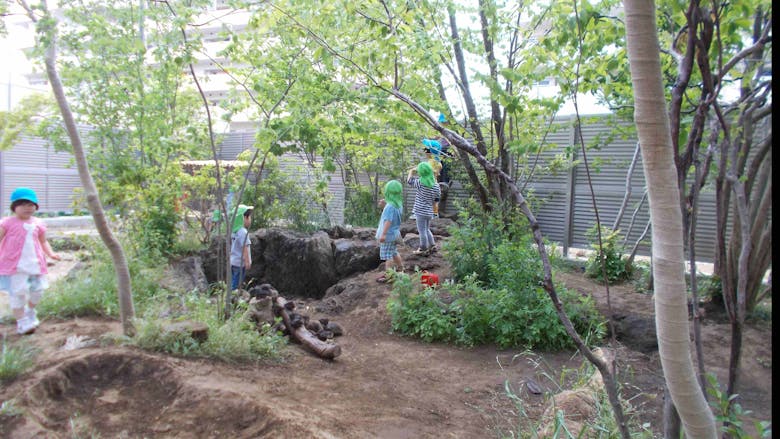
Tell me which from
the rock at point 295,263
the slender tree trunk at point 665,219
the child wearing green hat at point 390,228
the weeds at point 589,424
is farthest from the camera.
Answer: the rock at point 295,263

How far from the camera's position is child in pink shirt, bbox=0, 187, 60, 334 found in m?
4.83

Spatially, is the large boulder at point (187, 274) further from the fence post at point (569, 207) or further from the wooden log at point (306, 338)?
the fence post at point (569, 207)

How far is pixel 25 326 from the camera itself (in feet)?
15.5

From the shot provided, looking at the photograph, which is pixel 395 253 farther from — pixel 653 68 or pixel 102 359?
pixel 653 68

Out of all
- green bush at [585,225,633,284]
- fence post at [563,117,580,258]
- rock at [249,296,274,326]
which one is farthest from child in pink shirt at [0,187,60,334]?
fence post at [563,117,580,258]

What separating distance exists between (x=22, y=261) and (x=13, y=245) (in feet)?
0.62

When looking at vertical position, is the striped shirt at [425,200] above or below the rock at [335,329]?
above

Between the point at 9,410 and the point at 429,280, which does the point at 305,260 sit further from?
the point at 9,410

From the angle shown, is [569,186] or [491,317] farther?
[569,186]

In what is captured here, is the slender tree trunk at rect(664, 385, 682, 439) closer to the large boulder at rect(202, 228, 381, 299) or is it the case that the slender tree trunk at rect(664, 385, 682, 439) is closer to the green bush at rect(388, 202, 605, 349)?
the green bush at rect(388, 202, 605, 349)

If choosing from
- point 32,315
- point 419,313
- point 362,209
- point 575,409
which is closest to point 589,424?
point 575,409

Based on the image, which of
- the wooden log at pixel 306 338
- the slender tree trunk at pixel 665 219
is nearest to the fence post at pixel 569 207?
the wooden log at pixel 306 338

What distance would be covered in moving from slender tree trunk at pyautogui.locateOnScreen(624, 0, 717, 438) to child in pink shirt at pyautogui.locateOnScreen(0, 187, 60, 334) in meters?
5.16

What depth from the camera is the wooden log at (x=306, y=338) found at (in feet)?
16.3
